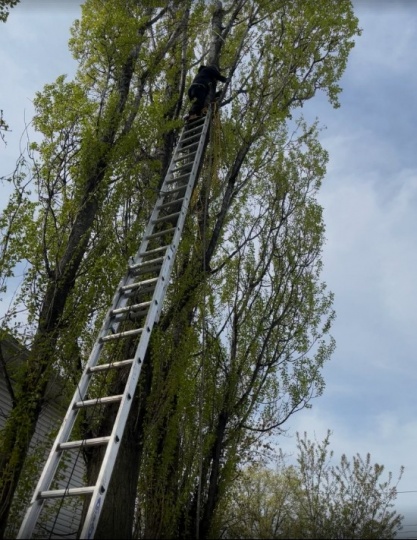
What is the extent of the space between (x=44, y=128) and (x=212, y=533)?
512 centimetres

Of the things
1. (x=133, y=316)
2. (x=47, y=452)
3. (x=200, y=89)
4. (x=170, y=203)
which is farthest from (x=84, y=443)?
(x=47, y=452)

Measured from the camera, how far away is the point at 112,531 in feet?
13.0

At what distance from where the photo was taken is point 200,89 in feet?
22.6

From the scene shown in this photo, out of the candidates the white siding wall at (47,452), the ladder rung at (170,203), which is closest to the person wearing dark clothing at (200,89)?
the ladder rung at (170,203)

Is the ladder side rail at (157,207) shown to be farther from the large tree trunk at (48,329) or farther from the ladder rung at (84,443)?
the ladder rung at (84,443)

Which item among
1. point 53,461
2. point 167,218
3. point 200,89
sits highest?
point 200,89

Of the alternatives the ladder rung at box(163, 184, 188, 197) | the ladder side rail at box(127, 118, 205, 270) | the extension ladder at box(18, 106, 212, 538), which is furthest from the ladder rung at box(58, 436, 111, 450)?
the ladder rung at box(163, 184, 188, 197)

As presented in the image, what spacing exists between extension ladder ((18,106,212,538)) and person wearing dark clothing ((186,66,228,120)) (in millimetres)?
209

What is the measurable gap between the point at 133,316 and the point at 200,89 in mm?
3691

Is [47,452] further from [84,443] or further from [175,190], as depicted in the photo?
[84,443]

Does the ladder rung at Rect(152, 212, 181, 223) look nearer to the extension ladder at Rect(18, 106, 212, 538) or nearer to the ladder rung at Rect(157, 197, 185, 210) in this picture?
the extension ladder at Rect(18, 106, 212, 538)

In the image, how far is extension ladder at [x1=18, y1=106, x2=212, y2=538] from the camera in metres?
3.07

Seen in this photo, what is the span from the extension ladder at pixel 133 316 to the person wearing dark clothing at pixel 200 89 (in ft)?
0.68

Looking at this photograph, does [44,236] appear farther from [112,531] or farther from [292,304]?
[292,304]
